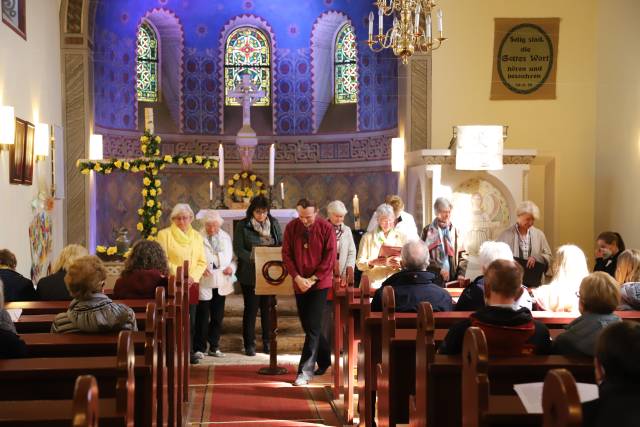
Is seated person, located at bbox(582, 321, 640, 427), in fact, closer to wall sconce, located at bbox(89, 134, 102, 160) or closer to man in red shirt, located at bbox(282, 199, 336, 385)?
man in red shirt, located at bbox(282, 199, 336, 385)

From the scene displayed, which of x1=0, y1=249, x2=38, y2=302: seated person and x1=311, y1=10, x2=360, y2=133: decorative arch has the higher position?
x1=311, y1=10, x2=360, y2=133: decorative arch

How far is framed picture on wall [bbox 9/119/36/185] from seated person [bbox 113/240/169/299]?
2.90 m

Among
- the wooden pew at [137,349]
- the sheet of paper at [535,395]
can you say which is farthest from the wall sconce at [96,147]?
the sheet of paper at [535,395]

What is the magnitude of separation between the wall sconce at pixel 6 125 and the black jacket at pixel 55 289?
216 cm

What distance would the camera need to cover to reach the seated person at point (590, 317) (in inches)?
138

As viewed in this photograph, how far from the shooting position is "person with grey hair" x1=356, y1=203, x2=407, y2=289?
7.17 meters

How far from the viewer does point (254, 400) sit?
247 inches

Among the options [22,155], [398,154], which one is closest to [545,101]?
[398,154]

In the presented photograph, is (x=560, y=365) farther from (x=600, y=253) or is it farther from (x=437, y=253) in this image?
(x=437, y=253)

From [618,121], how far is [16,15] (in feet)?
20.8

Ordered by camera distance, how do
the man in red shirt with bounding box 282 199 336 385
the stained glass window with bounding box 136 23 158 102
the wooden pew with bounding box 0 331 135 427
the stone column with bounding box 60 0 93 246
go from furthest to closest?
1. the stained glass window with bounding box 136 23 158 102
2. the stone column with bounding box 60 0 93 246
3. the man in red shirt with bounding box 282 199 336 385
4. the wooden pew with bounding box 0 331 135 427

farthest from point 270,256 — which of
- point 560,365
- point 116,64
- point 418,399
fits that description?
point 116,64

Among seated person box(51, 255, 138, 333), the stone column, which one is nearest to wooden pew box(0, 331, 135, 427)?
seated person box(51, 255, 138, 333)

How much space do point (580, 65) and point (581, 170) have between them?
4.07 ft
